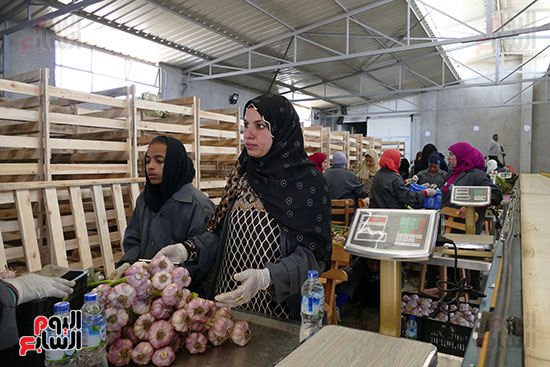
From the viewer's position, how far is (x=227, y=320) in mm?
1194

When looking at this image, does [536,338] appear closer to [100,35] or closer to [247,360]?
[247,360]

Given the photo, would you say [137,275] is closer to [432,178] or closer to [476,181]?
[476,181]

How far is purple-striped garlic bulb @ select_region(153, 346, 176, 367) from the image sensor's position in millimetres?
1074

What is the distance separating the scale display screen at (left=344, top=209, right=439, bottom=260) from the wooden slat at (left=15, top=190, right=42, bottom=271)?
9.00ft

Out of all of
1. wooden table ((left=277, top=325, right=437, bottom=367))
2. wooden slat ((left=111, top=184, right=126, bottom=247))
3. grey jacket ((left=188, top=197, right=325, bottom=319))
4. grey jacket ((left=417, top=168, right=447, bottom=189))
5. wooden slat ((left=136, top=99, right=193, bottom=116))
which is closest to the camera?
wooden table ((left=277, top=325, right=437, bottom=367))

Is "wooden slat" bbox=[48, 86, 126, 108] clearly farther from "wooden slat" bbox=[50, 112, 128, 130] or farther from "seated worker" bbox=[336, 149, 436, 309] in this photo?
"seated worker" bbox=[336, 149, 436, 309]

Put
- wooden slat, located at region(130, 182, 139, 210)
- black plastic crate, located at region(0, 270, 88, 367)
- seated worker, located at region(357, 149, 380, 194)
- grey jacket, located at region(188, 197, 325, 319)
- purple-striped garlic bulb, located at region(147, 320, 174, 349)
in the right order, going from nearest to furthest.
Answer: black plastic crate, located at region(0, 270, 88, 367)
purple-striped garlic bulb, located at region(147, 320, 174, 349)
grey jacket, located at region(188, 197, 325, 319)
wooden slat, located at region(130, 182, 139, 210)
seated worker, located at region(357, 149, 380, 194)

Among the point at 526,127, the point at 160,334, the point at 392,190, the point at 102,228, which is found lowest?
the point at 102,228

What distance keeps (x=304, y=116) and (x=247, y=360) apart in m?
18.3

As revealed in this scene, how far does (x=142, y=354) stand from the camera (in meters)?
1.08

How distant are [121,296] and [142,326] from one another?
0.10 m

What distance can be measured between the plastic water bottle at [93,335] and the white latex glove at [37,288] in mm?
116

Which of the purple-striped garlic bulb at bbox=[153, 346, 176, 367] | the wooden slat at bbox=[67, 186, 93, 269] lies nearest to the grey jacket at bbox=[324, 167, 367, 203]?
the wooden slat at bbox=[67, 186, 93, 269]

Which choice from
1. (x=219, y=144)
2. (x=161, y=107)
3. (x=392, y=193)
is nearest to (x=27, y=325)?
(x=161, y=107)
